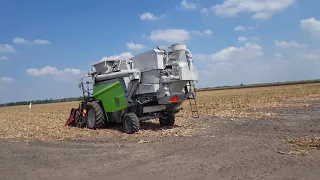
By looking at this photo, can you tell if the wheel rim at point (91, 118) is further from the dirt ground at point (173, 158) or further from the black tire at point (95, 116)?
the dirt ground at point (173, 158)

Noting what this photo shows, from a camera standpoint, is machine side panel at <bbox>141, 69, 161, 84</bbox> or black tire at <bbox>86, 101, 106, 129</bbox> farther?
black tire at <bbox>86, 101, 106, 129</bbox>

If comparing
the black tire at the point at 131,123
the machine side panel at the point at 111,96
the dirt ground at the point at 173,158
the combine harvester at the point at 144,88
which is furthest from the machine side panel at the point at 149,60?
the dirt ground at the point at 173,158

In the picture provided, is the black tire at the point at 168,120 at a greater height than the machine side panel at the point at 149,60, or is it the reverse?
the machine side panel at the point at 149,60

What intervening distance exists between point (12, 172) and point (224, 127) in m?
8.67

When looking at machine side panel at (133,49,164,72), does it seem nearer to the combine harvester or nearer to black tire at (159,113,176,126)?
the combine harvester

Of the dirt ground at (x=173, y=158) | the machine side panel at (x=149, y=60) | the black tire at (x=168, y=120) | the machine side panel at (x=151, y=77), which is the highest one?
the machine side panel at (x=149, y=60)

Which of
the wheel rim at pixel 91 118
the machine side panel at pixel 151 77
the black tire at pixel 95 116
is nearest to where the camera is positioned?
the machine side panel at pixel 151 77

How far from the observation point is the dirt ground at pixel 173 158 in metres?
6.99

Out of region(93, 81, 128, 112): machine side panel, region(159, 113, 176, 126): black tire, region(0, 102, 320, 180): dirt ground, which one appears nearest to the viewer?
region(0, 102, 320, 180): dirt ground

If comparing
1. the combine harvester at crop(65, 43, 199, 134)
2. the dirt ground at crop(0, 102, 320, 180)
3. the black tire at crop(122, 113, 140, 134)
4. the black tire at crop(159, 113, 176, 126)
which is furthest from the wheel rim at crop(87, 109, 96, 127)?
the dirt ground at crop(0, 102, 320, 180)

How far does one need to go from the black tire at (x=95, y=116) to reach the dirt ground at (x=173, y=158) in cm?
296

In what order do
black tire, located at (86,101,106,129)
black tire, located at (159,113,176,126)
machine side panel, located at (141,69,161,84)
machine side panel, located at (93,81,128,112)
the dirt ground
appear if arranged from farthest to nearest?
black tire, located at (86,101,106,129)
black tire, located at (159,113,176,126)
machine side panel, located at (93,81,128,112)
machine side panel, located at (141,69,161,84)
the dirt ground

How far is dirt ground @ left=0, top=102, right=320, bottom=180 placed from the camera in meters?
6.99

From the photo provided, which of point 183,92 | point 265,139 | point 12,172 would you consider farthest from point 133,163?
point 183,92
